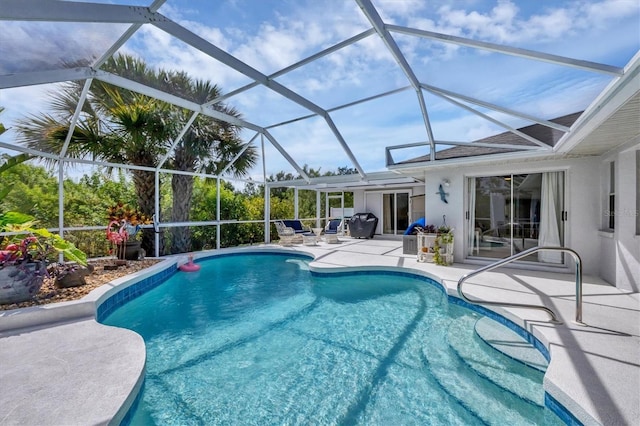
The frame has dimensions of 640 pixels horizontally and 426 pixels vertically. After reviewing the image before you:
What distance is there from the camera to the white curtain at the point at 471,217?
8.15 metres

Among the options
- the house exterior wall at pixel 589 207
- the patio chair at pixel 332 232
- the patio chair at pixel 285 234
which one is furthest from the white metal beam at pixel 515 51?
the patio chair at pixel 332 232

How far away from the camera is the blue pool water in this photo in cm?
276

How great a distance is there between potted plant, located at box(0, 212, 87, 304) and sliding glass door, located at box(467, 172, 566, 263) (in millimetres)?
9346

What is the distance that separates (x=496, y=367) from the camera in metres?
3.44

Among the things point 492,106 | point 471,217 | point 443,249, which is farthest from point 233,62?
point 471,217

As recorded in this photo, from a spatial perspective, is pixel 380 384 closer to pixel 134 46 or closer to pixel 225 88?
pixel 134 46

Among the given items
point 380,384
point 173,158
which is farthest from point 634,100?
point 173,158

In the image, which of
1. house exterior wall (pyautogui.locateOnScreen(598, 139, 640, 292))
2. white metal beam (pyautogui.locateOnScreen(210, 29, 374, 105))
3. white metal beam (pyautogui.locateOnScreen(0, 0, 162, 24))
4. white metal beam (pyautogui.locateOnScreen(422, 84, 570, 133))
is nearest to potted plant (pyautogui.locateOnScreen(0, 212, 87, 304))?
white metal beam (pyautogui.locateOnScreen(0, 0, 162, 24))

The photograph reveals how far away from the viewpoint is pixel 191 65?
6.54 meters

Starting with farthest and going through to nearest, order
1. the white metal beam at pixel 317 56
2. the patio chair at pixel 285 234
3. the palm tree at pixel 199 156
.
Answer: the patio chair at pixel 285 234 → the palm tree at pixel 199 156 → the white metal beam at pixel 317 56

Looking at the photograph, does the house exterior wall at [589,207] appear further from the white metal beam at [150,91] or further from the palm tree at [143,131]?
the palm tree at [143,131]

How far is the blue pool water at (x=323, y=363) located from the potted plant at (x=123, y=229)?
2.24 m

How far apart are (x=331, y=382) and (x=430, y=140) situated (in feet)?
22.5

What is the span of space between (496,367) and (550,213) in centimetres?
537
